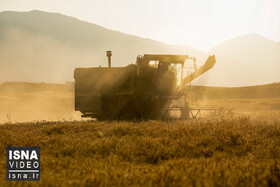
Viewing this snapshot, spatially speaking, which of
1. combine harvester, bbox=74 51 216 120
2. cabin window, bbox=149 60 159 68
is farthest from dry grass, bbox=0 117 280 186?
cabin window, bbox=149 60 159 68

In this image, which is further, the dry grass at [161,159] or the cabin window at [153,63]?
the cabin window at [153,63]

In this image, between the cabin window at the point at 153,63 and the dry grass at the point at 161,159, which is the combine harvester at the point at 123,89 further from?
the dry grass at the point at 161,159

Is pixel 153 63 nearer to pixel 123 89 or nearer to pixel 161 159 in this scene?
pixel 123 89

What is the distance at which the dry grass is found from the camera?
2783mm

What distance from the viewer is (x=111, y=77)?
13.8 m

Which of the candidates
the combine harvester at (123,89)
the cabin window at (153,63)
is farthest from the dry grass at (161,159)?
the cabin window at (153,63)

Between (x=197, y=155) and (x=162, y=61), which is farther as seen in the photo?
(x=162, y=61)

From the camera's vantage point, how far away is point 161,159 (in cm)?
493

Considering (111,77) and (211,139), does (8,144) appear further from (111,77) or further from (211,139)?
(111,77)

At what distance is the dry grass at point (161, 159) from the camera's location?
2.78 m

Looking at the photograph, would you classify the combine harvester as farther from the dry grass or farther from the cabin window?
the dry grass

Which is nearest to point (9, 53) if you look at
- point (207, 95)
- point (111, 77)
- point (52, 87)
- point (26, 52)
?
point (26, 52)

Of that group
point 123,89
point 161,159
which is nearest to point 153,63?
point 123,89

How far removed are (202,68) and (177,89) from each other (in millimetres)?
1941
